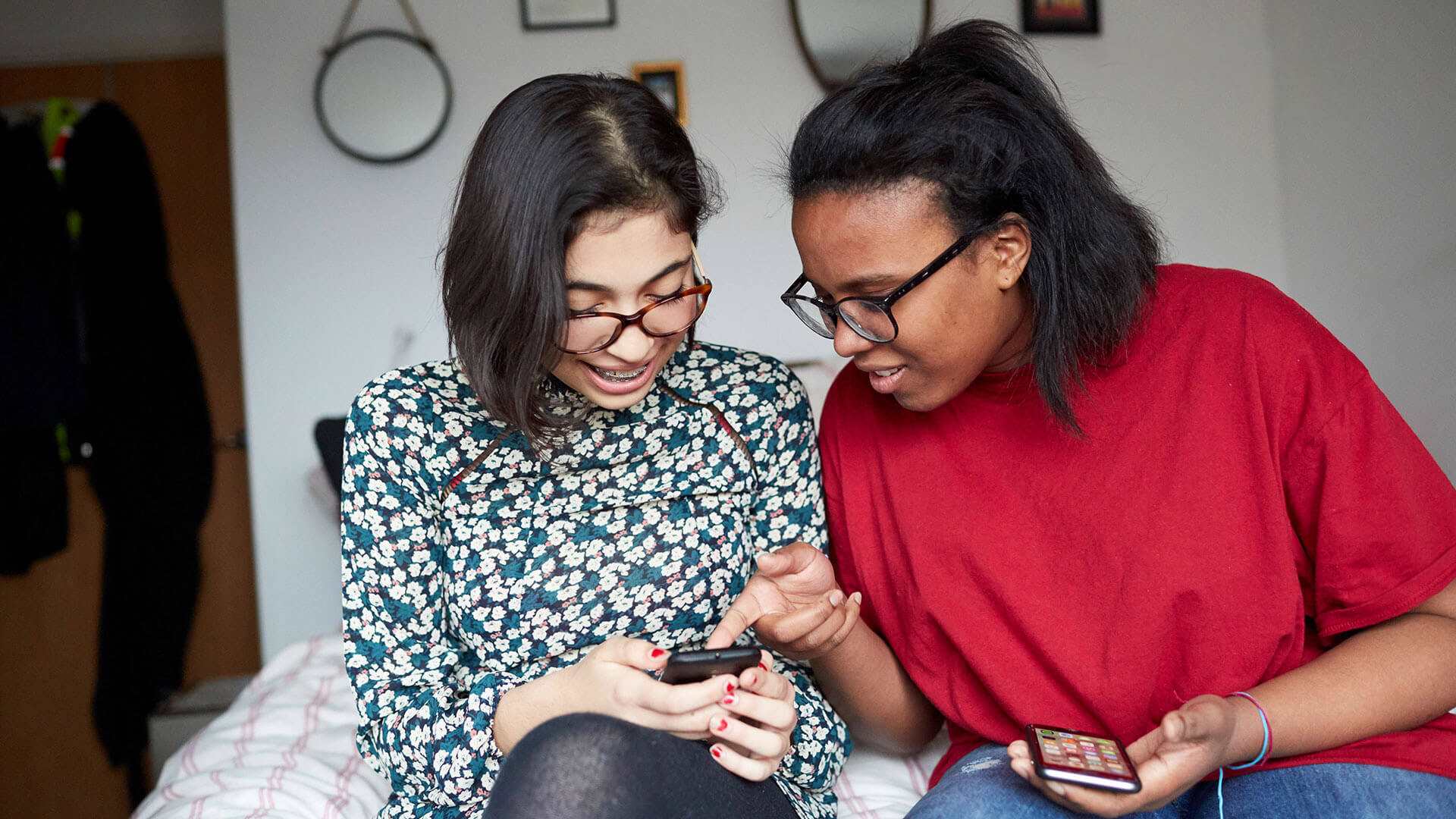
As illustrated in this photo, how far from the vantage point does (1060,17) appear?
8.95 feet

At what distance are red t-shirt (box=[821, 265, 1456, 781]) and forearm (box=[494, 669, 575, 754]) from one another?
45cm

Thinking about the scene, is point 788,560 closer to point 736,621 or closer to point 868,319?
point 736,621

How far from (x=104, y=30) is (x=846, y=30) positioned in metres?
2.28

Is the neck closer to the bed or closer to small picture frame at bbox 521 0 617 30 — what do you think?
the bed

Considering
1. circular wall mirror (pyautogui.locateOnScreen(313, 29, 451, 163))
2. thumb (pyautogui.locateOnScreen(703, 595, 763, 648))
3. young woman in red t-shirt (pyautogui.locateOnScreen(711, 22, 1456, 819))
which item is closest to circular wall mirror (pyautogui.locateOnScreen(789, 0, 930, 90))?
circular wall mirror (pyautogui.locateOnScreen(313, 29, 451, 163))

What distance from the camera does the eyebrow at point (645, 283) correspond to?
1144 mm

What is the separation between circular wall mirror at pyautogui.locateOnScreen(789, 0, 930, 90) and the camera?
8.67 feet

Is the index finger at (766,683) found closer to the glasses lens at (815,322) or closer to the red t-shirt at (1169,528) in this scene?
the red t-shirt at (1169,528)

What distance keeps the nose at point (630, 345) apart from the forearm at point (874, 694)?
41 cm

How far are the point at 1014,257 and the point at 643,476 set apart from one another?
500mm

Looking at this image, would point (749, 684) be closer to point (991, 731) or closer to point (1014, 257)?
point (991, 731)

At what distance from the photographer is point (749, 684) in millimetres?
1062

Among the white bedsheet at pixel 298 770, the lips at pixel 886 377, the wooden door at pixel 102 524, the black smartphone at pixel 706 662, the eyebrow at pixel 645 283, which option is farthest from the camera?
the wooden door at pixel 102 524

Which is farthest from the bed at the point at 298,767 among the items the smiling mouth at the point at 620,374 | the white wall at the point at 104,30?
the white wall at the point at 104,30
